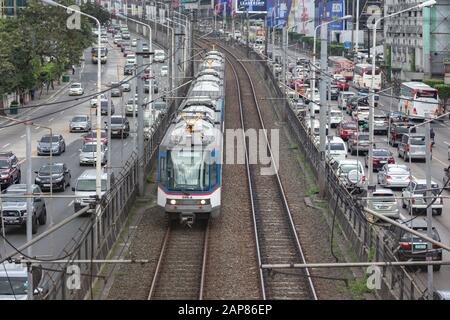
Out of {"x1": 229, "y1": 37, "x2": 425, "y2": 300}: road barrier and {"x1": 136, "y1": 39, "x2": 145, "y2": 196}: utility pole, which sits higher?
{"x1": 136, "y1": 39, "x2": 145, "y2": 196}: utility pole

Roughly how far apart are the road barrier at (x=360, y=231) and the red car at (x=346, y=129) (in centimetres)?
755

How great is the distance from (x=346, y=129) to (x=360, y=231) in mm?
31476

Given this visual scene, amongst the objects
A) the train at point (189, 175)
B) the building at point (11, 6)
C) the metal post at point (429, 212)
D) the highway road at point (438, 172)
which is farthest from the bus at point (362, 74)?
the metal post at point (429, 212)

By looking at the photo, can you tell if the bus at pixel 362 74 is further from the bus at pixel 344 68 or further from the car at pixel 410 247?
the car at pixel 410 247

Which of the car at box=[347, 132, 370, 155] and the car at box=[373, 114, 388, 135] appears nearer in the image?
the car at box=[347, 132, 370, 155]

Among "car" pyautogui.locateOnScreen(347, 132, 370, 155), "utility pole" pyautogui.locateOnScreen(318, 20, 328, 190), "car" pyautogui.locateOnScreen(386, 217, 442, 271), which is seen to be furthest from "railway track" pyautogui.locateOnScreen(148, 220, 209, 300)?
"car" pyautogui.locateOnScreen(347, 132, 370, 155)

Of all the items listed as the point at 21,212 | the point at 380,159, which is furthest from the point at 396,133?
the point at 21,212

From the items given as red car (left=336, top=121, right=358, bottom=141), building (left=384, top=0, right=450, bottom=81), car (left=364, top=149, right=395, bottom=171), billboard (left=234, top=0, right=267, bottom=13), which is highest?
billboard (left=234, top=0, right=267, bottom=13)

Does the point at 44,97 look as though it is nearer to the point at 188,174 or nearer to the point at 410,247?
the point at 188,174

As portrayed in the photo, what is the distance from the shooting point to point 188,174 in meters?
28.7

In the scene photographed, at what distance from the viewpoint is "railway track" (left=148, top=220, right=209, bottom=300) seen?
22.4 metres

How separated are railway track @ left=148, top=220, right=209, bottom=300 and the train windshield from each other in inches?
56.2

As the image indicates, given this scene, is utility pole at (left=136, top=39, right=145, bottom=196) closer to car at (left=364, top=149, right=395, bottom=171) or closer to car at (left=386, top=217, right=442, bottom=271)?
car at (left=386, top=217, right=442, bottom=271)
